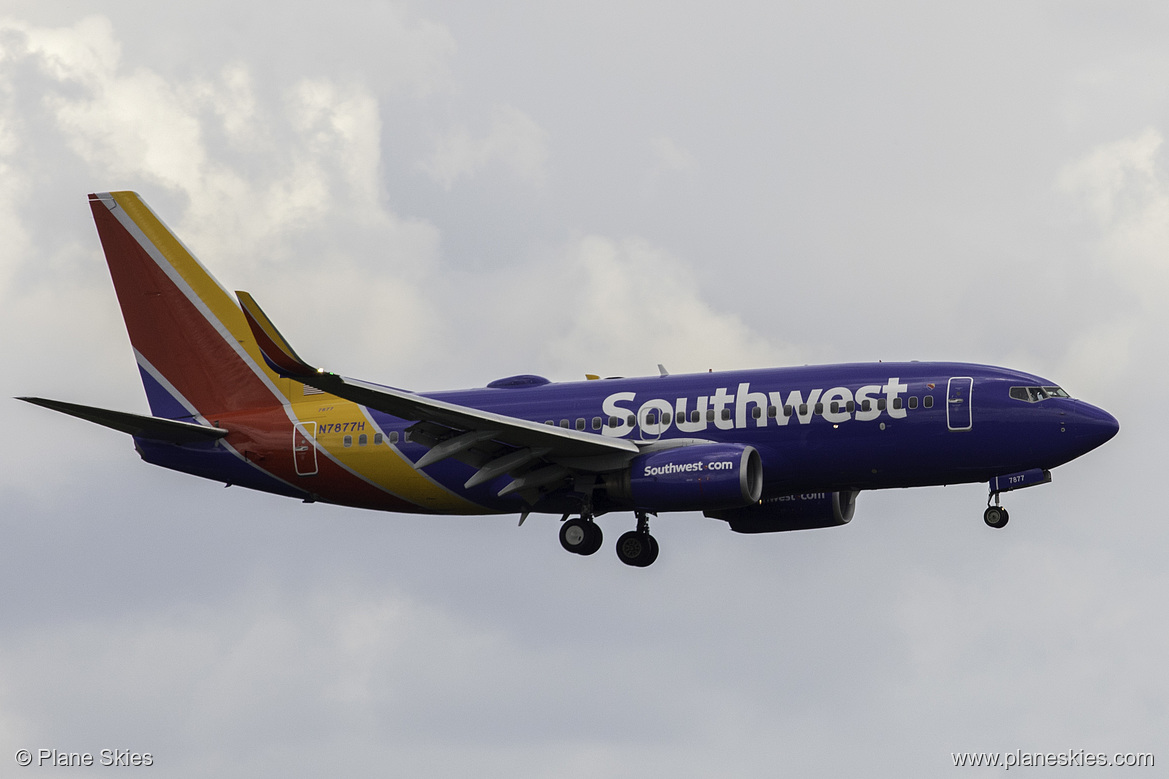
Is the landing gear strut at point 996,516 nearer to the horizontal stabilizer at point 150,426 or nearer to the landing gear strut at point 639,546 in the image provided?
the landing gear strut at point 639,546

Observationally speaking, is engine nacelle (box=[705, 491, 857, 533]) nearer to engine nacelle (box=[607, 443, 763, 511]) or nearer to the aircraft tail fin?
engine nacelle (box=[607, 443, 763, 511])

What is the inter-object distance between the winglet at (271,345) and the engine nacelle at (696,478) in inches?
427

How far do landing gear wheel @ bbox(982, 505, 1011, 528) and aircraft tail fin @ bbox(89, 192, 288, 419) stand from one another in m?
22.5

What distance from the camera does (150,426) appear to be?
51250 millimetres

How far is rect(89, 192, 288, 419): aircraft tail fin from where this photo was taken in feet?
176

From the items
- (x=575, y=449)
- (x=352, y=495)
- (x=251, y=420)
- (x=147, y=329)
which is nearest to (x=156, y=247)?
(x=147, y=329)

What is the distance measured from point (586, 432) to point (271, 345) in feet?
38.3

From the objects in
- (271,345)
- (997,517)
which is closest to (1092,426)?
(997,517)

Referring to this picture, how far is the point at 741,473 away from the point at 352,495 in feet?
44.8

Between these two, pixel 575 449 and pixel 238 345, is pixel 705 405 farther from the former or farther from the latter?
pixel 238 345

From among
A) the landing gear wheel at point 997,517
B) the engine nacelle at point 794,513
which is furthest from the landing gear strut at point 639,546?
the landing gear wheel at point 997,517

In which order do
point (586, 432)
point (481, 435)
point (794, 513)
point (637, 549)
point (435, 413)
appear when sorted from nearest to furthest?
point (435, 413) < point (481, 435) < point (586, 432) < point (637, 549) < point (794, 513)

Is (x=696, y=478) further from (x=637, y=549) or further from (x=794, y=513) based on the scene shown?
(x=794, y=513)

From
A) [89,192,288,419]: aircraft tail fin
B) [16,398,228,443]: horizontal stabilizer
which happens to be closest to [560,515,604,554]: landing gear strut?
[89,192,288,419]: aircraft tail fin
